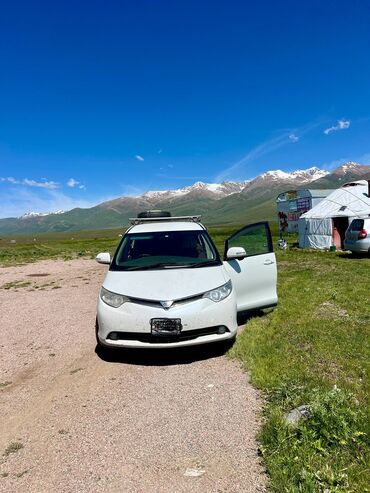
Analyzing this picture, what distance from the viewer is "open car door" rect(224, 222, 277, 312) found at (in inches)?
259

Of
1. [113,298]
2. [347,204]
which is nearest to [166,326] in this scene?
[113,298]

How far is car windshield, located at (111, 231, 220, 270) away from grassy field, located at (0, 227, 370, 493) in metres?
1.62

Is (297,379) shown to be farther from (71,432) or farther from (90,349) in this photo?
(90,349)

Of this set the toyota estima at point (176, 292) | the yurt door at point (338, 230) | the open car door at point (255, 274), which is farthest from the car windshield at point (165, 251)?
the yurt door at point (338, 230)

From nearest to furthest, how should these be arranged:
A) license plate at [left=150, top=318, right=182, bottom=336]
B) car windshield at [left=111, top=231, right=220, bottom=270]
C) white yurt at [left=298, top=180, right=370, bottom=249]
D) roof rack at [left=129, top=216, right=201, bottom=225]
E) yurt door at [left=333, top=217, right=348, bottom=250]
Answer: license plate at [left=150, top=318, right=182, bottom=336] → car windshield at [left=111, top=231, right=220, bottom=270] → roof rack at [left=129, top=216, right=201, bottom=225] → white yurt at [left=298, top=180, right=370, bottom=249] → yurt door at [left=333, top=217, right=348, bottom=250]

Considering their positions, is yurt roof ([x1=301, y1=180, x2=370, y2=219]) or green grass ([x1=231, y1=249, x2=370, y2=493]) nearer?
green grass ([x1=231, y1=249, x2=370, y2=493])

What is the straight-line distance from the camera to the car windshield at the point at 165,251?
20.0ft

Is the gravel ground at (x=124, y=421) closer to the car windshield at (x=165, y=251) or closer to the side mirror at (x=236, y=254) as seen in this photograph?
the car windshield at (x=165, y=251)

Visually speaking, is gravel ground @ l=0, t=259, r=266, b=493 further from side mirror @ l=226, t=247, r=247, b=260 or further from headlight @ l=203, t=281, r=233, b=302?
side mirror @ l=226, t=247, r=247, b=260

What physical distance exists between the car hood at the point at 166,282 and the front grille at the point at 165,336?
535 millimetres

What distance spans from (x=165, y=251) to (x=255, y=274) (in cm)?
181

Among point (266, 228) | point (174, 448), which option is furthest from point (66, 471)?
point (266, 228)

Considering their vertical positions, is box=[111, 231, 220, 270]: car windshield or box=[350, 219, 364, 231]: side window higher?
box=[111, 231, 220, 270]: car windshield

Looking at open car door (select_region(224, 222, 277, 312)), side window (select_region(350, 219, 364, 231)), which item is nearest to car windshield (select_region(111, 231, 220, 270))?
open car door (select_region(224, 222, 277, 312))
